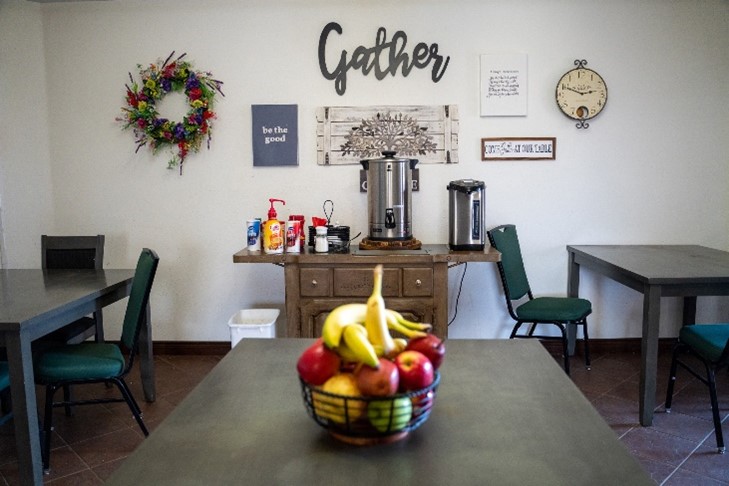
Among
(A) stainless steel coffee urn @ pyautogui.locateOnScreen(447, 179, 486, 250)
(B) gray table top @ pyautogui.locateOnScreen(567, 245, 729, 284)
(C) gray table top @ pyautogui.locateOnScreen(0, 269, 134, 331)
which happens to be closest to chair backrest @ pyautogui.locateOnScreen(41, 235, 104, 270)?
(C) gray table top @ pyautogui.locateOnScreen(0, 269, 134, 331)

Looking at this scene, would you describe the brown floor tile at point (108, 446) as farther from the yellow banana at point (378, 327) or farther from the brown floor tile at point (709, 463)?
the brown floor tile at point (709, 463)

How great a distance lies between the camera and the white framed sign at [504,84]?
381 centimetres

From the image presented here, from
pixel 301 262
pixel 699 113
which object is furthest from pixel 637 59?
pixel 301 262

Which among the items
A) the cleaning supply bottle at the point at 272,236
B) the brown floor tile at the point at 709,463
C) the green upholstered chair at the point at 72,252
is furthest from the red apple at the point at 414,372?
the green upholstered chair at the point at 72,252

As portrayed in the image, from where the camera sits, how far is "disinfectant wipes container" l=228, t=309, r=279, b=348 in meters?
3.40

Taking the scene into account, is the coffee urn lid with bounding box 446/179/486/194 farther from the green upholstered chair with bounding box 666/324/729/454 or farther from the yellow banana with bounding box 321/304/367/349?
the yellow banana with bounding box 321/304/367/349

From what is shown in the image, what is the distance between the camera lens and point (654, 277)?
2.72 metres

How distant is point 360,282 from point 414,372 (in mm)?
2229

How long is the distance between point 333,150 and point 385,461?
307cm

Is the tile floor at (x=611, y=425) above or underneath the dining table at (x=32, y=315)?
underneath

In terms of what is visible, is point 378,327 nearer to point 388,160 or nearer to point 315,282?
point 315,282

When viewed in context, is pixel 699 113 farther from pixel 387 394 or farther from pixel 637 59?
pixel 387 394

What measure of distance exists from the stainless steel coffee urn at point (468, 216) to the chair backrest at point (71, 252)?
2.09 metres

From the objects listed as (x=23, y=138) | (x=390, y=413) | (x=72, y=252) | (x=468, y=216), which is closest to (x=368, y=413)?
(x=390, y=413)
